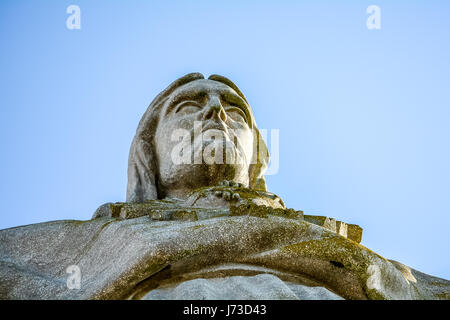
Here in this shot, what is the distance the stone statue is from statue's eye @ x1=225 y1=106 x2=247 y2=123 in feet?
3.85

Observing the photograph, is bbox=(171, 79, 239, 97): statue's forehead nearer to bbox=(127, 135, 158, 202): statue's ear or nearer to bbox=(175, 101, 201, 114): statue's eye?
bbox=(175, 101, 201, 114): statue's eye

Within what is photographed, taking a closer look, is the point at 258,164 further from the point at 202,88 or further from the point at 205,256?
the point at 205,256

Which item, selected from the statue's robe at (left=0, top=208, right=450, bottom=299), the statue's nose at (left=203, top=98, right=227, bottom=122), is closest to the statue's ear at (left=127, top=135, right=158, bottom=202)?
the statue's nose at (left=203, top=98, right=227, bottom=122)

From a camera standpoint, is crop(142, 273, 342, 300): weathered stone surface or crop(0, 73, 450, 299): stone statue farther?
crop(0, 73, 450, 299): stone statue

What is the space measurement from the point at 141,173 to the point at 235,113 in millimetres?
1494

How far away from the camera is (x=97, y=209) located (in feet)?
21.2

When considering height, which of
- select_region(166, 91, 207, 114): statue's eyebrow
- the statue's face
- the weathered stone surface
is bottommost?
the weathered stone surface

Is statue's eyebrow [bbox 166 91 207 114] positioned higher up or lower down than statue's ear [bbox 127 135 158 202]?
higher up

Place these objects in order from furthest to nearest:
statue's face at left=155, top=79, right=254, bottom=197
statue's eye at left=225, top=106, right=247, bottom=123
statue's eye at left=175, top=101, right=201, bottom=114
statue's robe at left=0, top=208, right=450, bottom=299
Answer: statue's eye at left=225, top=106, right=247, bottom=123, statue's eye at left=175, top=101, right=201, bottom=114, statue's face at left=155, top=79, right=254, bottom=197, statue's robe at left=0, top=208, right=450, bottom=299

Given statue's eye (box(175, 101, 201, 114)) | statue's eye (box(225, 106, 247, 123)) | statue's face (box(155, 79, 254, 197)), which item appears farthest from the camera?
statue's eye (box(225, 106, 247, 123))

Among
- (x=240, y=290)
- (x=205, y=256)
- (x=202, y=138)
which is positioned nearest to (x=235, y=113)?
(x=202, y=138)

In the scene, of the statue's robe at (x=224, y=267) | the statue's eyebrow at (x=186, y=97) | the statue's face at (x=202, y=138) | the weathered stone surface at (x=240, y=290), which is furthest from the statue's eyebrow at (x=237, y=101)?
the weathered stone surface at (x=240, y=290)

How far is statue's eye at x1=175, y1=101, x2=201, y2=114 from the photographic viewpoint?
8258mm

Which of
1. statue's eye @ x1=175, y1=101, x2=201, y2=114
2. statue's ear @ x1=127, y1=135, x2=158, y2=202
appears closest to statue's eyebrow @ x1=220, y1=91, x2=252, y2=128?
statue's eye @ x1=175, y1=101, x2=201, y2=114
